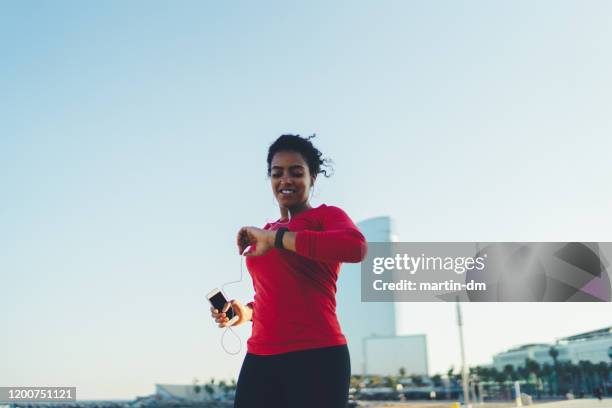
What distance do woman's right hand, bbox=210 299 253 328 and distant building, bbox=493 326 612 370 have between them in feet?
304

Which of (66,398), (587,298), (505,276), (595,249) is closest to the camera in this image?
(66,398)

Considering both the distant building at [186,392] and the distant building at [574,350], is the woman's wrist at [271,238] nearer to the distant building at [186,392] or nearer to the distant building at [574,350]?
the distant building at [574,350]

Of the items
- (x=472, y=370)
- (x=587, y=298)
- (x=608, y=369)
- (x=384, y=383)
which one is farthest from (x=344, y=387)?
(x=384, y=383)

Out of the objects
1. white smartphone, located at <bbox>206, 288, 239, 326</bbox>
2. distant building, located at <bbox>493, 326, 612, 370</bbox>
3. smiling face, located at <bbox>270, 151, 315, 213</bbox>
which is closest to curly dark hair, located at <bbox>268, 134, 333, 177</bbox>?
smiling face, located at <bbox>270, 151, 315, 213</bbox>

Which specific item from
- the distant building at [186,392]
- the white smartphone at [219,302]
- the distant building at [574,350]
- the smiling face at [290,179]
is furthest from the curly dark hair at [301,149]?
the distant building at [186,392]

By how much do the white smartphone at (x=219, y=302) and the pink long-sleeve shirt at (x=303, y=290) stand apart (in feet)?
1.04

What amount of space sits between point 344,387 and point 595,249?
4666cm

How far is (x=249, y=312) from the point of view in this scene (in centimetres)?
290

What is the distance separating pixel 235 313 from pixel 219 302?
10 cm

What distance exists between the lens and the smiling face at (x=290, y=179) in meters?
2.68

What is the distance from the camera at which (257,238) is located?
2.33 metres

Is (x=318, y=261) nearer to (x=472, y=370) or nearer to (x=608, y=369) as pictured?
(x=608, y=369)

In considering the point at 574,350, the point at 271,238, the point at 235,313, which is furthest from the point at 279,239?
the point at 574,350

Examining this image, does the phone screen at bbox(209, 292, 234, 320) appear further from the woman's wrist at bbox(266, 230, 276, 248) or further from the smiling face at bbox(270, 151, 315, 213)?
the woman's wrist at bbox(266, 230, 276, 248)
